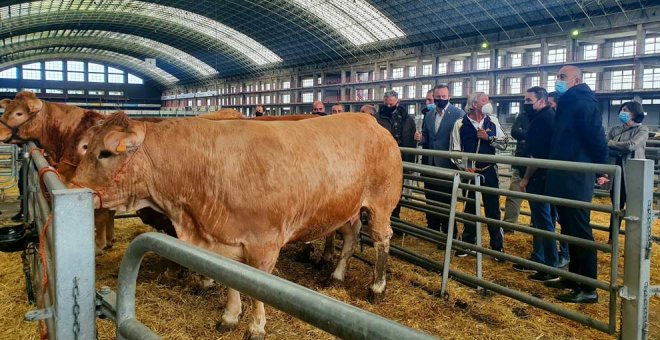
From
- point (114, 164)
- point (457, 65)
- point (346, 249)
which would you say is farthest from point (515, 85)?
point (114, 164)

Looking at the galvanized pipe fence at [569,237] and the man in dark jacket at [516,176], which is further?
the man in dark jacket at [516,176]

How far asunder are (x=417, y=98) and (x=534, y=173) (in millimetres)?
25448

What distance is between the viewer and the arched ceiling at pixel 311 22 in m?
23.5

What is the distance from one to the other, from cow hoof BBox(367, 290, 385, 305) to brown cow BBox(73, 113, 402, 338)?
2.95 ft

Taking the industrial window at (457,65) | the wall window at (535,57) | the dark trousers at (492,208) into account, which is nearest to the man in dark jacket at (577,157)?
the dark trousers at (492,208)

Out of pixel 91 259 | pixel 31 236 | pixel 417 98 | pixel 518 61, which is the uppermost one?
pixel 518 61

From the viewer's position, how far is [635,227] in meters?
2.99

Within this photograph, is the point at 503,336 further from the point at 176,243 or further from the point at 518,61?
the point at 518,61

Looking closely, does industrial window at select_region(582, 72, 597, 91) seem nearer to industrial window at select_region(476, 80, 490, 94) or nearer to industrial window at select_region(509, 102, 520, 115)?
industrial window at select_region(509, 102, 520, 115)

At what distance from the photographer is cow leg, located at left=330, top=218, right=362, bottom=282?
480 centimetres

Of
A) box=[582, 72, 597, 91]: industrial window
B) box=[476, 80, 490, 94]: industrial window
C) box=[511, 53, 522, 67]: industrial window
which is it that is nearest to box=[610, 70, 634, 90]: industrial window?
box=[582, 72, 597, 91]: industrial window

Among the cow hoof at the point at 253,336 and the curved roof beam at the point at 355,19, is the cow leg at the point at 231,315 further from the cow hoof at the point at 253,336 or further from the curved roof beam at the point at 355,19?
the curved roof beam at the point at 355,19

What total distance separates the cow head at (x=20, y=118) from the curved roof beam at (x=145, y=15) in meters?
33.8

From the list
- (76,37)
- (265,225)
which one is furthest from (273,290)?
(76,37)
